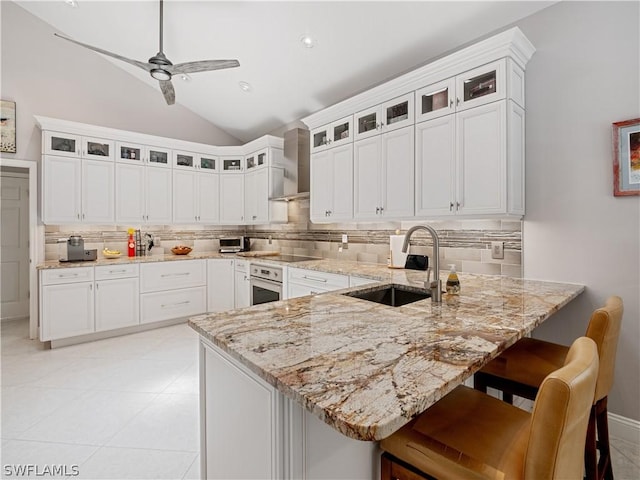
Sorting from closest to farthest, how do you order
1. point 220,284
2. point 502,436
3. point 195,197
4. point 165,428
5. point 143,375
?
1. point 502,436
2. point 165,428
3. point 143,375
4. point 220,284
5. point 195,197

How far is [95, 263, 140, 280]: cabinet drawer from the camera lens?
3.66 m

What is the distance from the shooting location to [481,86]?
2229mm

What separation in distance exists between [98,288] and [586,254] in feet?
14.9

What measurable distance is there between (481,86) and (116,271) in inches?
161

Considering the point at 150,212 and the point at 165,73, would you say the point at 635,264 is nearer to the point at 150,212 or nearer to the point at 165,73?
the point at 165,73

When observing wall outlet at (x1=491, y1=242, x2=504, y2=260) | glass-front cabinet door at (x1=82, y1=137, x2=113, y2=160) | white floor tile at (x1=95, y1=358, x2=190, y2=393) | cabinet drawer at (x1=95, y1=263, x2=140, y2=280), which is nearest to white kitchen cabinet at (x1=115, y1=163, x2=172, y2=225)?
glass-front cabinet door at (x1=82, y1=137, x2=113, y2=160)

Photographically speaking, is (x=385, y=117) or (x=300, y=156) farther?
(x=300, y=156)

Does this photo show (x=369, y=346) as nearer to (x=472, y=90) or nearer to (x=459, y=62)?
(x=472, y=90)

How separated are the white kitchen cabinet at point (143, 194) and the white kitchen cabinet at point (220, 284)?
0.91 m

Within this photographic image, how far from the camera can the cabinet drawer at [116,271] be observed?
3663 millimetres

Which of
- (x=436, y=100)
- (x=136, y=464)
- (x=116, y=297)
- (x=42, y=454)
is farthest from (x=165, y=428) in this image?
(x=436, y=100)

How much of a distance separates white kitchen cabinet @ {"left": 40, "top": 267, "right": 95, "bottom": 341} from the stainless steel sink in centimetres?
331

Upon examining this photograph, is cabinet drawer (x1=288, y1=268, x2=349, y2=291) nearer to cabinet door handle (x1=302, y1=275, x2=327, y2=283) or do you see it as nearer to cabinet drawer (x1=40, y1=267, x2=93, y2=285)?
cabinet door handle (x1=302, y1=275, x2=327, y2=283)

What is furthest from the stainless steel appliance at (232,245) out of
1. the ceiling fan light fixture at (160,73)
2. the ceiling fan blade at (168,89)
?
the ceiling fan light fixture at (160,73)
